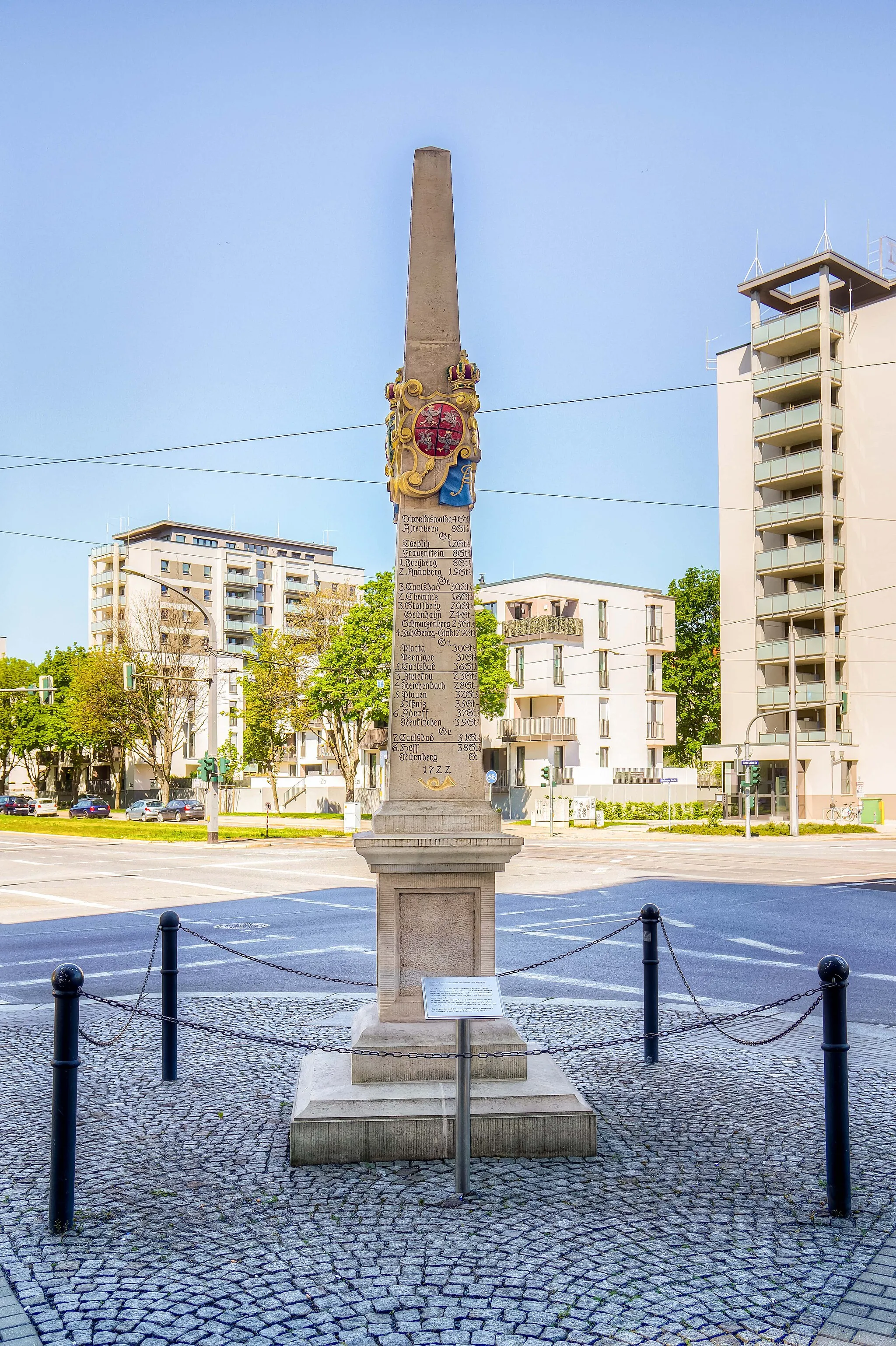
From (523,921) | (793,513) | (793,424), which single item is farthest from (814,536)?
(523,921)

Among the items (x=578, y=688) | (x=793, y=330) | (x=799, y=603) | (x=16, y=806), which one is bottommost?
(x=16, y=806)

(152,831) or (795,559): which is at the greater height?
(795,559)

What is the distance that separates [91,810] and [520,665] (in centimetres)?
2742

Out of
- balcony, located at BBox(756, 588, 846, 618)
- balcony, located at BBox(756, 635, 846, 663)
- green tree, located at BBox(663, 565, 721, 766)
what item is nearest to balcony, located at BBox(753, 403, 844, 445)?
balcony, located at BBox(756, 588, 846, 618)

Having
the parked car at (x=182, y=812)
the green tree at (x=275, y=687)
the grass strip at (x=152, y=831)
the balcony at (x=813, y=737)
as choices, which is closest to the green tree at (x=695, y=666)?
Result: the balcony at (x=813, y=737)

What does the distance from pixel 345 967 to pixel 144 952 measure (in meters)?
2.69

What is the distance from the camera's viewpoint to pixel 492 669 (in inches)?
2085

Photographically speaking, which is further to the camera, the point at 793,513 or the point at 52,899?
the point at 793,513

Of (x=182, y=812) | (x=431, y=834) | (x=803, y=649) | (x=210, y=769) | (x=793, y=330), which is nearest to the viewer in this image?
(x=431, y=834)

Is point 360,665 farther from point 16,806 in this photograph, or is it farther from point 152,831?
point 16,806

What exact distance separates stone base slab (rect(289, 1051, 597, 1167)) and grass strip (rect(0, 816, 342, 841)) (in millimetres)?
31608

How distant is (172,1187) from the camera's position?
5195mm

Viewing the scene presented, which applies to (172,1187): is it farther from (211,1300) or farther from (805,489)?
(805,489)

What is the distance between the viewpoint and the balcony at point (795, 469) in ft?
157
